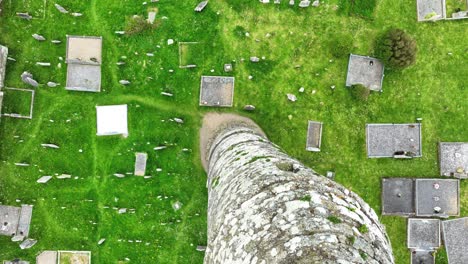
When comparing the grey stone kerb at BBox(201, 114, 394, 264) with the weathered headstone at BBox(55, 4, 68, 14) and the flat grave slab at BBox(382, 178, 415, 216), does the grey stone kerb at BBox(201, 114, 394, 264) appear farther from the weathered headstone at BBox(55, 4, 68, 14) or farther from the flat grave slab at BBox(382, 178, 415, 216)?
the weathered headstone at BBox(55, 4, 68, 14)

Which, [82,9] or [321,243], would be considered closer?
[321,243]

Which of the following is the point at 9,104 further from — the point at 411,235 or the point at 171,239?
the point at 411,235

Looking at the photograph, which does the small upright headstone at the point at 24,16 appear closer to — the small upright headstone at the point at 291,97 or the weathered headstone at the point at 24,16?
the weathered headstone at the point at 24,16

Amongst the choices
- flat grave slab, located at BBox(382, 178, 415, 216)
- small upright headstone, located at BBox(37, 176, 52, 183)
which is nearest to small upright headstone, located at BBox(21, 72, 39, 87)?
small upright headstone, located at BBox(37, 176, 52, 183)

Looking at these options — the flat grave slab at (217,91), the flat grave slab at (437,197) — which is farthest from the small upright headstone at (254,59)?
the flat grave slab at (437,197)

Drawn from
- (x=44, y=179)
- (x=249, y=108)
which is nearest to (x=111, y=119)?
(x=44, y=179)

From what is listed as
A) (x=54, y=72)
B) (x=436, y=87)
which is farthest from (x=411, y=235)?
(x=54, y=72)

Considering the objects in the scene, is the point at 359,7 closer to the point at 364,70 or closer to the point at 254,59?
the point at 364,70
